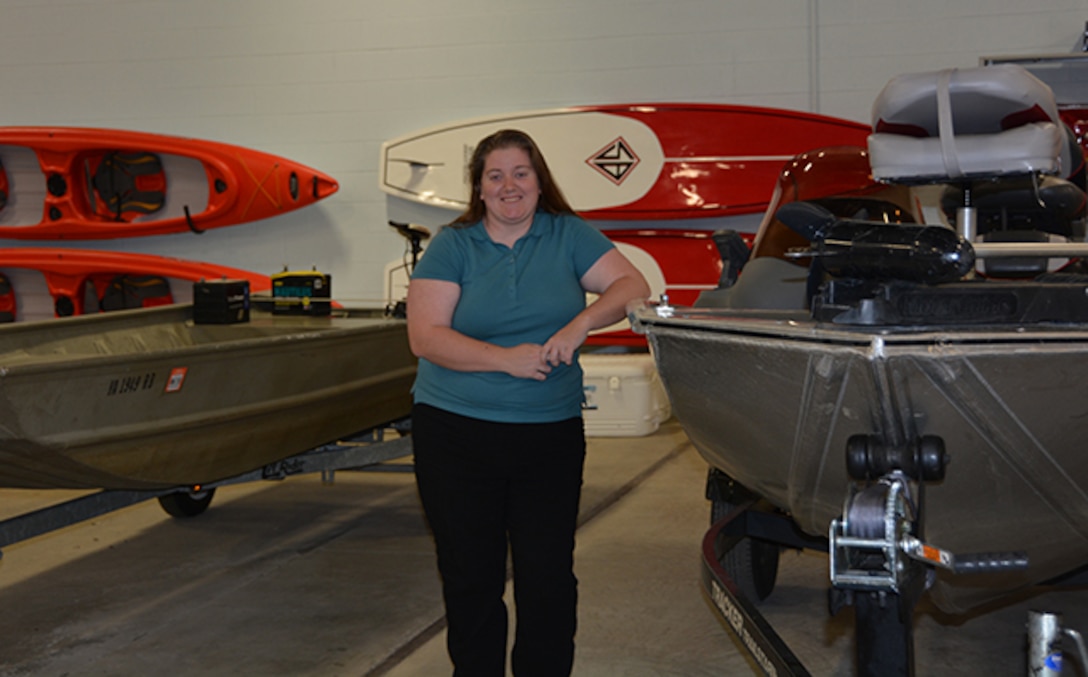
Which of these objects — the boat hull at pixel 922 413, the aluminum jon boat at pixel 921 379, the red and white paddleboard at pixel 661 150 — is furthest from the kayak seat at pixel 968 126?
the red and white paddleboard at pixel 661 150

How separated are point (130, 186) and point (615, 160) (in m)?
3.30

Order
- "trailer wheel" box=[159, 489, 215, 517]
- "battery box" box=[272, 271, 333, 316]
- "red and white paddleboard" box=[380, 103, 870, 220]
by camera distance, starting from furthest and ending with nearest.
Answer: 1. "red and white paddleboard" box=[380, 103, 870, 220]
2. "battery box" box=[272, 271, 333, 316]
3. "trailer wheel" box=[159, 489, 215, 517]

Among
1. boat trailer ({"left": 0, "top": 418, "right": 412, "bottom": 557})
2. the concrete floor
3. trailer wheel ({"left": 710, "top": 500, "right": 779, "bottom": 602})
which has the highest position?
boat trailer ({"left": 0, "top": 418, "right": 412, "bottom": 557})

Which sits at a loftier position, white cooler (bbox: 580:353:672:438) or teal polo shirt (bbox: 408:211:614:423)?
teal polo shirt (bbox: 408:211:614:423)

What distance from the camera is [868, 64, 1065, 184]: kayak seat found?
2320 millimetres

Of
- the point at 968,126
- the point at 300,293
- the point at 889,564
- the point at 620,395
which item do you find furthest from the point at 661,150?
the point at 889,564

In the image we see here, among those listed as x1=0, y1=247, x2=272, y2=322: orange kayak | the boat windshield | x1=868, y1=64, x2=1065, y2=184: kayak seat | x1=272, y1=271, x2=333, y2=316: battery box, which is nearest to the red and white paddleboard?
x1=272, y1=271, x2=333, y2=316: battery box

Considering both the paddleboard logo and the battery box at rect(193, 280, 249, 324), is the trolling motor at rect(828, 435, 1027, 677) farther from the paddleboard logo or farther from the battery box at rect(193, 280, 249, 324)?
the paddleboard logo

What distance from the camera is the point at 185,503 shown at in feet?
14.9

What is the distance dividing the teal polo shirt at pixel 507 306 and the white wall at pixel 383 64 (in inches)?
184

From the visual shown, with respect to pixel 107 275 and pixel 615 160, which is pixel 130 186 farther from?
pixel 615 160

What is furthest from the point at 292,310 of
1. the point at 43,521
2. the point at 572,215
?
the point at 572,215

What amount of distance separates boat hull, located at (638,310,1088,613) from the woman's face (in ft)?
1.16

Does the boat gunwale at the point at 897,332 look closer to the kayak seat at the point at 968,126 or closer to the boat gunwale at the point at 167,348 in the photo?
the kayak seat at the point at 968,126
